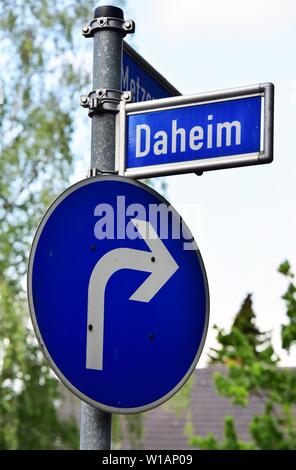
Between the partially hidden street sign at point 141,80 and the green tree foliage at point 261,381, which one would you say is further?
the green tree foliage at point 261,381

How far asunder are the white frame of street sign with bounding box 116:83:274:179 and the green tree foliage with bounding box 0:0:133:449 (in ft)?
34.0

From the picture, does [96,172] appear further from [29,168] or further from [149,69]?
[29,168]

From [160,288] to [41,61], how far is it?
40.3 feet

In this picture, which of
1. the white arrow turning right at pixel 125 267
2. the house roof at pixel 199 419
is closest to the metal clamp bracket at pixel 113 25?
the white arrow turning right at pixel 125 267

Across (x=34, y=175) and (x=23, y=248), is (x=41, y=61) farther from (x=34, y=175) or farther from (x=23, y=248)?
(x=23, y=248)

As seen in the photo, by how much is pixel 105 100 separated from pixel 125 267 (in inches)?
21.9

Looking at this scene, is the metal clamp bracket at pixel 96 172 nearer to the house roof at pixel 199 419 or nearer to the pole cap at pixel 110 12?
the pole cap at pixel 110 12

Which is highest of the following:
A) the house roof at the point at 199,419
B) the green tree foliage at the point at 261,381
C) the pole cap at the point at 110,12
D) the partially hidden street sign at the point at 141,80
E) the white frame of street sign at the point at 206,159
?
the pole cap at the point at 110,12

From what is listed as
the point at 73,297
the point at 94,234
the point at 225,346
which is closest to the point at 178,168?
the point at 94,234

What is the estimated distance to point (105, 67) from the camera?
10.1ft

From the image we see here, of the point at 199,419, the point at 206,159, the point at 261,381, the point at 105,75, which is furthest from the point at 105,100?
the point at 199,419

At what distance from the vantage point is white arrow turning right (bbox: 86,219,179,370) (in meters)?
2.77

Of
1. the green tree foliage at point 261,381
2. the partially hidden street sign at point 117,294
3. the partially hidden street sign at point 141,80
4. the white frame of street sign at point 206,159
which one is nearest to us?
the partially hidden street sign at point 117,294

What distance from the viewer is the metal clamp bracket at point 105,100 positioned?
3039mm
